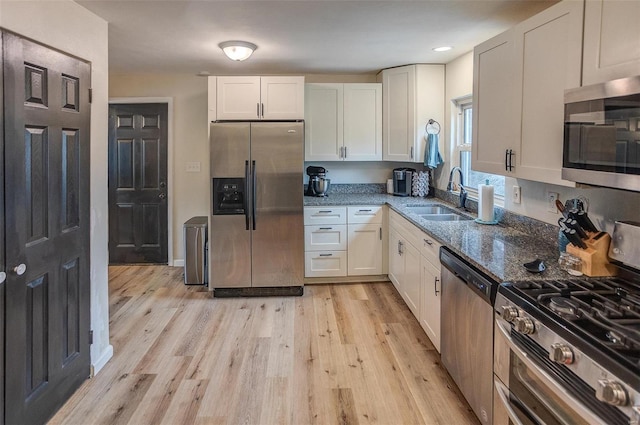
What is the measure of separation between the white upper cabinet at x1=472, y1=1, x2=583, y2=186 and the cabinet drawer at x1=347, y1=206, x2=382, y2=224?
5.58 feet

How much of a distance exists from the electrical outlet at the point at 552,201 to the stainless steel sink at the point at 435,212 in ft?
3.29

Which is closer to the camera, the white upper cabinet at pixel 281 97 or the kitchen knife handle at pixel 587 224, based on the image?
the kitchen knife handle at pixel 587 224

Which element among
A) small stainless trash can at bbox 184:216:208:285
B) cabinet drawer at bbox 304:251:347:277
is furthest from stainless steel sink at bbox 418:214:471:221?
small stainless trash can at bbox 184:216:208:285

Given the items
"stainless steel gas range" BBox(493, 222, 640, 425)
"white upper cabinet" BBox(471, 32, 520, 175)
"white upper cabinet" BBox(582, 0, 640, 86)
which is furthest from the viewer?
"white upper cabinet" BBox(471, 32, 520, 175)

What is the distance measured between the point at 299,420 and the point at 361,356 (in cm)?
82

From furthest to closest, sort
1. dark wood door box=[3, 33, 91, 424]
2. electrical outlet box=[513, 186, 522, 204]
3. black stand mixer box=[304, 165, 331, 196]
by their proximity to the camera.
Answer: black stand mixer box=[304, 165, 331, 196], electrical outlet box=[513, 186, 522, 204], dark wood door box=[3, 33, 91, 424]

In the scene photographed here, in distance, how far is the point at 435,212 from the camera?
4211 millimetres

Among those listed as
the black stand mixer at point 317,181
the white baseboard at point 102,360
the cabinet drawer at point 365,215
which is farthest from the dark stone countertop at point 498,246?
the white baseboard at point 102,360

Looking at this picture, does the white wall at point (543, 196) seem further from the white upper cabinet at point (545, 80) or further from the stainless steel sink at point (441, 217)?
the stainless steel sink at point (441, 217)

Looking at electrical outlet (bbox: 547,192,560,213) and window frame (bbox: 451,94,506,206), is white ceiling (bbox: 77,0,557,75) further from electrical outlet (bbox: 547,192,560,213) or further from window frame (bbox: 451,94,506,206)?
electrical outlet (bbox: 547,192,560,213)

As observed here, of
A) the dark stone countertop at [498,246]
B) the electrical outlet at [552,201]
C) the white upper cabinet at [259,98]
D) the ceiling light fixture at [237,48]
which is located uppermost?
the ceiling light fixture at [237,48]

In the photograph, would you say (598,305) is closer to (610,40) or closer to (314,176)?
(610,40)

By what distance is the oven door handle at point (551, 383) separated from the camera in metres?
1.29

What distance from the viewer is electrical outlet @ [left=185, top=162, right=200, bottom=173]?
5223 mm
